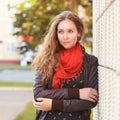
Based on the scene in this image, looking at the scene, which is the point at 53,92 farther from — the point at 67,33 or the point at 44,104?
the point at 67,33

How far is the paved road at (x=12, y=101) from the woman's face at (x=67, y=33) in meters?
9.63

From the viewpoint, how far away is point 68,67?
10.8 ft

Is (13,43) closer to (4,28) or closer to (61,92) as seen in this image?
(4,28)

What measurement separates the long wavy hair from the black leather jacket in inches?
2.2

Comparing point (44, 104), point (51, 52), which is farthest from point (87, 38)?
point (44, 104)

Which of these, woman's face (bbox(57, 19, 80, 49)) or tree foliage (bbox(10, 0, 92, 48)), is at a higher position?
woman's face (bbox(57, 19, 80, 49))

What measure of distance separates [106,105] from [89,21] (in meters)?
12.8

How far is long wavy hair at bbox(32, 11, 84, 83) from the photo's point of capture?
3.32 meters

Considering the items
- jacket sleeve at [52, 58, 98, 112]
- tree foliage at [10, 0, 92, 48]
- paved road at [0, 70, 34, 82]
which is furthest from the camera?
paved road at [0, 70, 34, 82]

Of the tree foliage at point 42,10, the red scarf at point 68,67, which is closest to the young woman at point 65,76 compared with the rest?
the red scarf at point 68,67

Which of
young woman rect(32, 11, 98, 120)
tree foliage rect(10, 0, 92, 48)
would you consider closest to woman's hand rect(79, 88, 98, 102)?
young woman rect(32, 11, 98, 120)

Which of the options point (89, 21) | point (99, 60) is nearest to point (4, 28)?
point (89, 21)

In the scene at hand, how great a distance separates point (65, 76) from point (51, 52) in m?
0.20

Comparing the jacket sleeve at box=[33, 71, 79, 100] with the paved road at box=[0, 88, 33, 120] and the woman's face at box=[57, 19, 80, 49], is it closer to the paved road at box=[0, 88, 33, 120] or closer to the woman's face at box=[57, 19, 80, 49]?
the woman's face at box=[57, 19, 80, 49]
